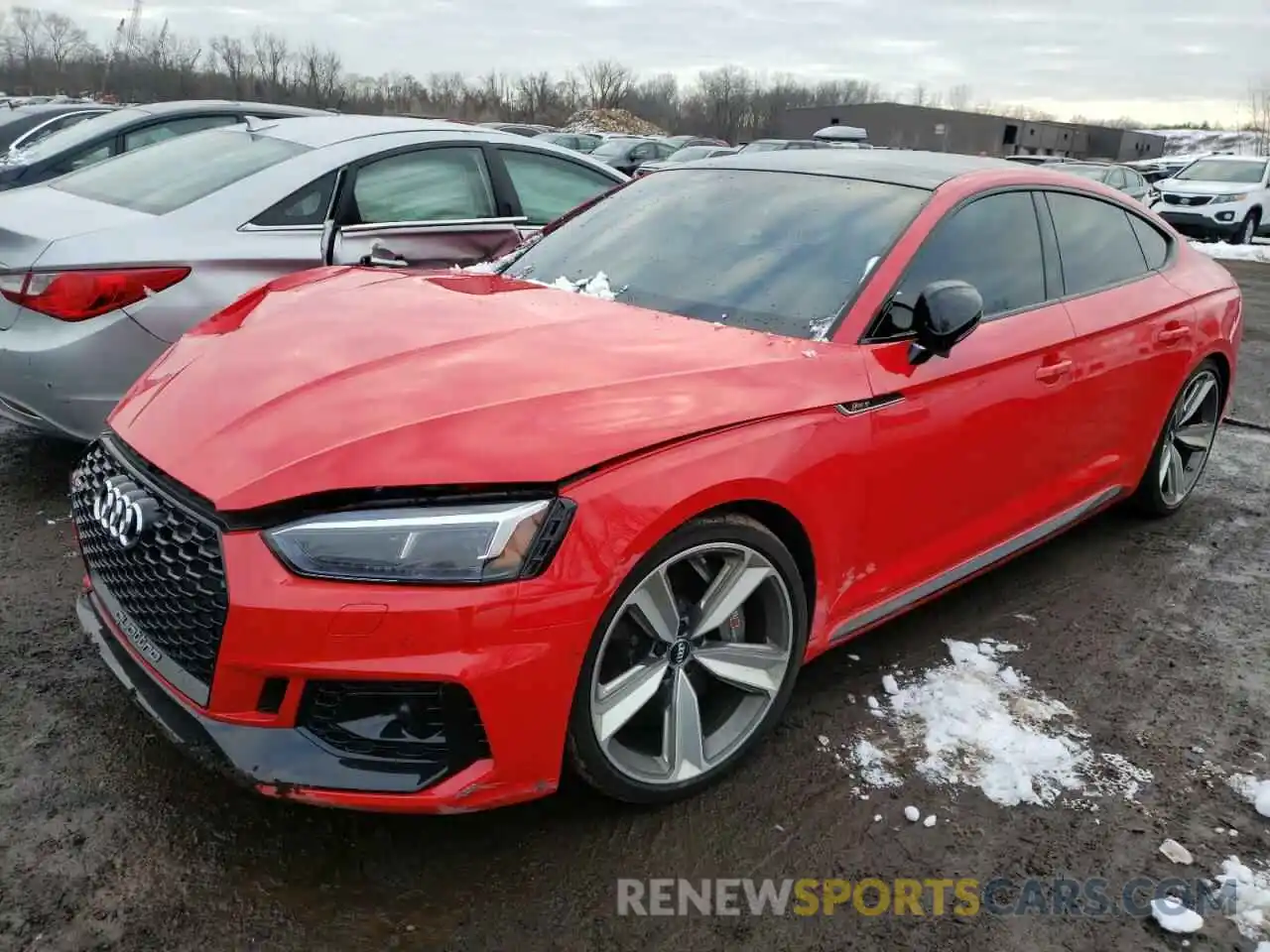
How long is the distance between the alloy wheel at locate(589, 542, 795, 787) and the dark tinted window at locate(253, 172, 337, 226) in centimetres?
279

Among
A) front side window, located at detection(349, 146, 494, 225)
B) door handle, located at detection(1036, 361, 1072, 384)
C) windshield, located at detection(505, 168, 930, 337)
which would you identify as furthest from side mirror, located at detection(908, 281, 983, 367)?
front side window, located at detection(349, 146, 494, 225)

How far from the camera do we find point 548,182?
533cm

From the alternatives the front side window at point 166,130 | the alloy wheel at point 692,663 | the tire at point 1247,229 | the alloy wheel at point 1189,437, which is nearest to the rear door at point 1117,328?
the alloy wheel at point 1189,437

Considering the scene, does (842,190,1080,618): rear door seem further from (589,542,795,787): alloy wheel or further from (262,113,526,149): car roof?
(262,113,526,149): car roof

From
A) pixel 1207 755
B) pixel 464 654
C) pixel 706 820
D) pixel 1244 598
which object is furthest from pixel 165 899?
pixel 1244 598

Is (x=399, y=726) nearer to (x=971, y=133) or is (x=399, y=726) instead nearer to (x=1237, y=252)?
(x=1237, y=252)

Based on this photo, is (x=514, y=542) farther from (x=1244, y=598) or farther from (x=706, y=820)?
(x=1244, y=598)

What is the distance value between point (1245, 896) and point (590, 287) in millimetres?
2314

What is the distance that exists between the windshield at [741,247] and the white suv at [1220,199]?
60.4ft

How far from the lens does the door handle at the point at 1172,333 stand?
383 centimetres

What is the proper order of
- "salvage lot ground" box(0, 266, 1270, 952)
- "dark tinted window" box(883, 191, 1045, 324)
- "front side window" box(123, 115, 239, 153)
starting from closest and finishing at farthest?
"salvage lot ground" box(0, 266, 1270, 952) < "dark tinted window" box(883, 191, 1045, 324) < "front side window" box(123, 115, 239, 153)

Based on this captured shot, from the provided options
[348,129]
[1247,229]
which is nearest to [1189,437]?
[348,129]

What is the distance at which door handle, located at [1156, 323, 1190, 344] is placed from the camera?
3.83 m

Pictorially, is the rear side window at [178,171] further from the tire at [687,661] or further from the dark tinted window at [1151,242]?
the dark tinted window at [1151,242]
